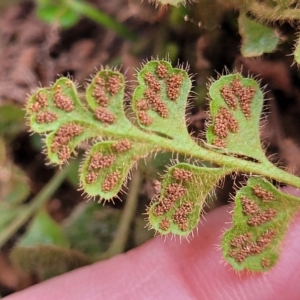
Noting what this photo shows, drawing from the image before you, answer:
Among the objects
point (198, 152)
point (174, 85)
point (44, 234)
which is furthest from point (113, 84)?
point (44, 234)

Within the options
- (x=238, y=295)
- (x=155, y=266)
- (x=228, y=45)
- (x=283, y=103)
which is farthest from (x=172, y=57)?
(x=238, y=295)

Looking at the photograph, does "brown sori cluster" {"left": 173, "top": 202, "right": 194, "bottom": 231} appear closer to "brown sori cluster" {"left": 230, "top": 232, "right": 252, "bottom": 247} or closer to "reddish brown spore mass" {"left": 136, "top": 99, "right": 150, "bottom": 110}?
"brown sori cluster" {"left": 230, "top": 232, "right": 252, "bottom": 247}

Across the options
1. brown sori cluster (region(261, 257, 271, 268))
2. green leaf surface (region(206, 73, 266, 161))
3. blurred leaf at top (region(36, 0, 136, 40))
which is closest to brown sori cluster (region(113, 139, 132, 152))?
green leaf surface (region(206, 73, 266, 161))

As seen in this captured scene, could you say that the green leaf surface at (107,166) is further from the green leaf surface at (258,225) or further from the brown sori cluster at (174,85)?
the green leaf surface at (258,225)

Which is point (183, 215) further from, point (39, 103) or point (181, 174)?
point (39, 103)

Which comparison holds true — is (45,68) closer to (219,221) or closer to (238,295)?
(219,221)
